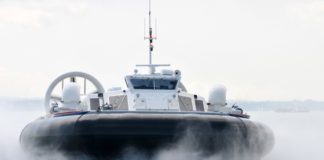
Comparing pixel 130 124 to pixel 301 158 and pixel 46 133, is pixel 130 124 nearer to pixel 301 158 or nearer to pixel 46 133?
pixel 46 133

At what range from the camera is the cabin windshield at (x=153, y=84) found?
2216 centimetres

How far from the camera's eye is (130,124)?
19.2 metres

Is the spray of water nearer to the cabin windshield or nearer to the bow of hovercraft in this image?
the bow of hovercraft

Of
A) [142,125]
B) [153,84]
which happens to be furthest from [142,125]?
[153,84]

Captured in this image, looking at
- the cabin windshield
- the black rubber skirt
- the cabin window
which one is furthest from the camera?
the cabin window

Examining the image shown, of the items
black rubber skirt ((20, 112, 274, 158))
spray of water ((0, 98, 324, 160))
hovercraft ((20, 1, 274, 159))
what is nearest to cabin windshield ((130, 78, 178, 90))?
hovercraft ((20, 1, 274, 159))

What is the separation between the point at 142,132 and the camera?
19250 millimetres

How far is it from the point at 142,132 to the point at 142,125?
16cm

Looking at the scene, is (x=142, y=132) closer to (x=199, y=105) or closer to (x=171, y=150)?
(x=171, y=150)

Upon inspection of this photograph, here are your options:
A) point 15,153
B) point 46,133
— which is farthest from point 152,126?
point 15,153

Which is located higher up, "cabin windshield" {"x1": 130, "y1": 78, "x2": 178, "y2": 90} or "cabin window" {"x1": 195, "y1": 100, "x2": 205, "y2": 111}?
"cabin windshield" {"x1": 130, "y1": 78, "x2": 178, "y2": 90}

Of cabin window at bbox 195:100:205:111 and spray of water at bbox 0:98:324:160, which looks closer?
spray of water at bbox 0:98:324:160

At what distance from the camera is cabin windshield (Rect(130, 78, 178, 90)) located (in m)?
22.2

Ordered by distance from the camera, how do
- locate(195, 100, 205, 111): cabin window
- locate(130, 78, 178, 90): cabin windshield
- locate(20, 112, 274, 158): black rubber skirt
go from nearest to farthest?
1. locate(20, 112, 274, 158): black rubber skirt
2. locate(130, 78, 178, 90): cabin windshield
3. locate(195, 100, 205, 111): cabin window
